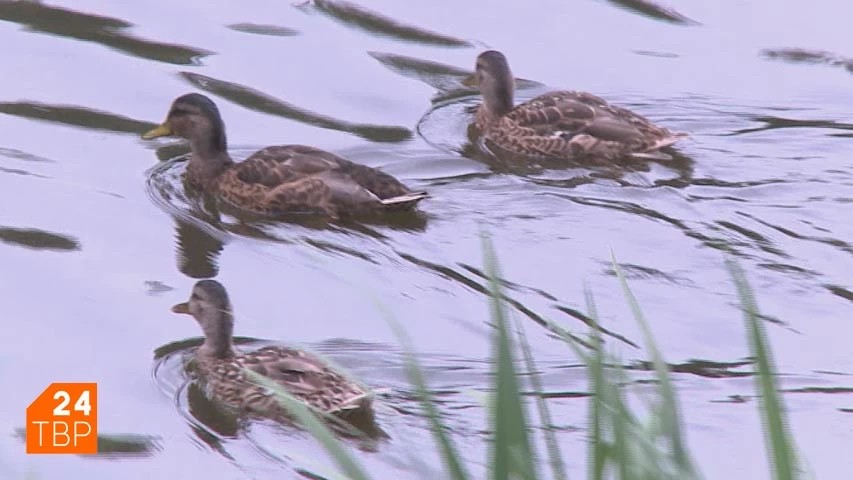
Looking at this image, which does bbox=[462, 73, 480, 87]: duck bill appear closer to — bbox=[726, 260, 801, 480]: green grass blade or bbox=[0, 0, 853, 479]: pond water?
bbox=[0, 0, 853, 479]: pond water

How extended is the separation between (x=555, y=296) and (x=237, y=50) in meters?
3.83

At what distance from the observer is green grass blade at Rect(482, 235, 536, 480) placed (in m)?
3.52

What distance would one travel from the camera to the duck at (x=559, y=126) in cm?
969

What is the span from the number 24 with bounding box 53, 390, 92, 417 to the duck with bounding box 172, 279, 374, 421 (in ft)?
1.60

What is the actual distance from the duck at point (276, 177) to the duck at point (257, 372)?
1675 millimetres

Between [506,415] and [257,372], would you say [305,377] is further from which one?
[506,415]

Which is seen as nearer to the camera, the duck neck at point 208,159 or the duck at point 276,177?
the duck at point 276,177

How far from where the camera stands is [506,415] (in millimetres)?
3572

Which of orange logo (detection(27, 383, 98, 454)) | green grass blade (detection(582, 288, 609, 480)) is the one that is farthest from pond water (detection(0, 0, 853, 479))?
green grass blade (detection(582, 288, 609, 480))

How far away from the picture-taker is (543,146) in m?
9.89

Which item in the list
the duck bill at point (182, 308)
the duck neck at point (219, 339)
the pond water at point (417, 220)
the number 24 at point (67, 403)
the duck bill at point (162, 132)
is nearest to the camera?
the number 24 at point (67, 403)

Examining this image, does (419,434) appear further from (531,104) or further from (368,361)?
(531,104)

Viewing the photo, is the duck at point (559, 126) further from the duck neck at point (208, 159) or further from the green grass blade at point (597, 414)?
the green grass blade at point (597, 414)

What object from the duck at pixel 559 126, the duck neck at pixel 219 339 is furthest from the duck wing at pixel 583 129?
the duck neck at pixel 219 339
